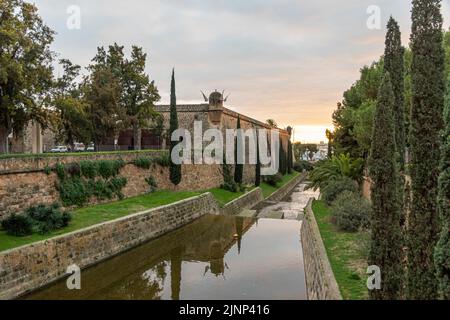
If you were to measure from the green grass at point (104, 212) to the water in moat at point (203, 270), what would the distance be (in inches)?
62.2

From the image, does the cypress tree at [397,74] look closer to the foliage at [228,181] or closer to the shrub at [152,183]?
the shrub at [152,183]

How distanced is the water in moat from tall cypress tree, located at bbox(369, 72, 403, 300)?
348cm

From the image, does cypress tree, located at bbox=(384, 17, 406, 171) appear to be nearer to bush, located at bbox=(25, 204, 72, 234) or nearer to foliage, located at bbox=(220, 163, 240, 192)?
bush, located at bbox=(25, 204, 72, 234)

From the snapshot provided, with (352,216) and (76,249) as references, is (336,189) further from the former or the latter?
(76,249)

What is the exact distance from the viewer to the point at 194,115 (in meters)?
32.9

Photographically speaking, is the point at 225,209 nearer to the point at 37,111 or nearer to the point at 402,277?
the point at 37,111

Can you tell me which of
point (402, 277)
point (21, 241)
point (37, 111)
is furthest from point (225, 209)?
point (402, 277)

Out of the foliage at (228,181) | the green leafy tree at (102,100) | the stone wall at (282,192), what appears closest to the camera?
the green leafy tree at (102,100)

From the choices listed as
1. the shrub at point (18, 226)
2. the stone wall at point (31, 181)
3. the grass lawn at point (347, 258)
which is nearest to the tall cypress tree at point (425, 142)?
the grass lawn at point (347, 258)

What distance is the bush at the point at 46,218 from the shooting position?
12.2 meters

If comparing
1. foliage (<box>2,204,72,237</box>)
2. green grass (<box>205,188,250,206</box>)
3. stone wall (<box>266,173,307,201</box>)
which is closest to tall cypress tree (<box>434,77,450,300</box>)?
foliage (<box>2,204,72,237</box>)

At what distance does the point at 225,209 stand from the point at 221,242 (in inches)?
323

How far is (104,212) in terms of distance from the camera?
16.0 meters

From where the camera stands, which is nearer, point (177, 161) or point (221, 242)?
point (221, 242)
